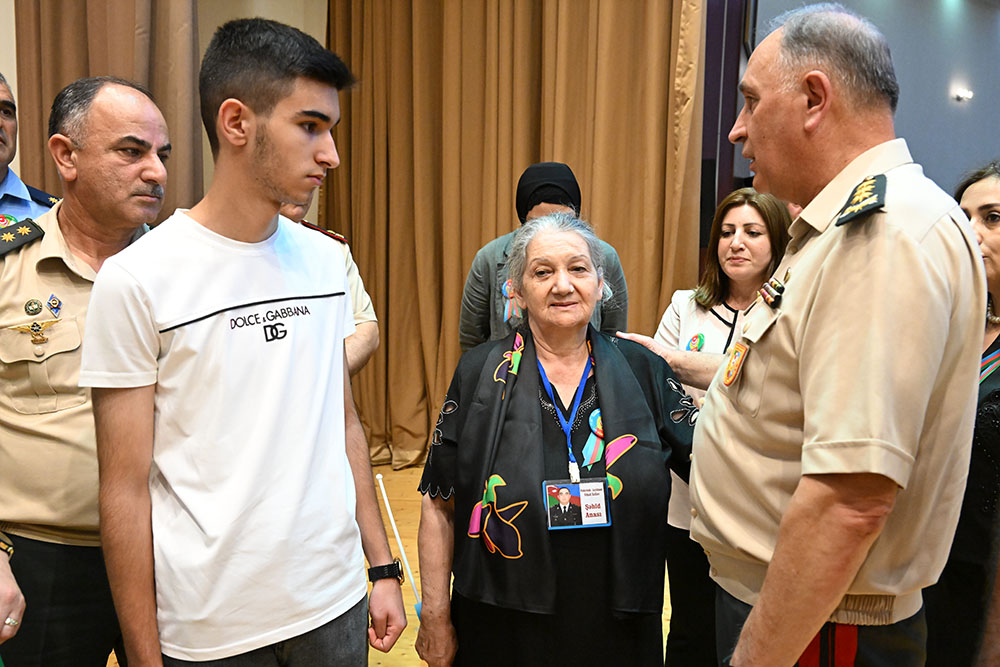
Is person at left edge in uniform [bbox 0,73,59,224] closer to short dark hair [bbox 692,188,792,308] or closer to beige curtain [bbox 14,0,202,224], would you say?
beige curtain [bbox 14,0,202,224]

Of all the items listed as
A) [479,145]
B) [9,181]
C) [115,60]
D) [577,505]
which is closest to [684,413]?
[577,505]

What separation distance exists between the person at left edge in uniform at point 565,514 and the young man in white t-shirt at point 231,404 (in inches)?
21.1

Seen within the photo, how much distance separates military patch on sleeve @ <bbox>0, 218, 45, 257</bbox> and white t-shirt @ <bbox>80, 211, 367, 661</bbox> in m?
0.58

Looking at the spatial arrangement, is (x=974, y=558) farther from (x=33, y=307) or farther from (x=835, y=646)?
(x=33, y=307)

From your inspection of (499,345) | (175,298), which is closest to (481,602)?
(499,345)

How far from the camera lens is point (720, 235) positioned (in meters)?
2.59

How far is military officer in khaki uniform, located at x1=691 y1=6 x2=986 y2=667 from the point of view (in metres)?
1.01

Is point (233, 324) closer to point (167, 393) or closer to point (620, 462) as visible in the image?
point (167, 393)

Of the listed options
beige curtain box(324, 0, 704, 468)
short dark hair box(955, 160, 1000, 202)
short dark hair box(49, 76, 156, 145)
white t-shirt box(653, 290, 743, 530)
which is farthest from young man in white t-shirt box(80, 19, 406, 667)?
beige curtain box(324, 0, 704, 468)

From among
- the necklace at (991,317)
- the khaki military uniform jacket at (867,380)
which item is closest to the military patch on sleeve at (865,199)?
the khaki military uniform jacket at (867,380)

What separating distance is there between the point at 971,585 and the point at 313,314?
1.47 metres

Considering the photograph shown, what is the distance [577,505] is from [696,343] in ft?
3.10

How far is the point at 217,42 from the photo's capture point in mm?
1280

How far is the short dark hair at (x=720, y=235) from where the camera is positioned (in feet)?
8.25
